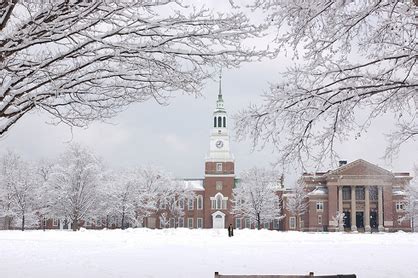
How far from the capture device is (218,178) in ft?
297

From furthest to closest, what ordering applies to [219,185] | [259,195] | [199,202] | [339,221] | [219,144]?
[199,202]
[219,185]
[219,144]
[259,195]
[339,221]

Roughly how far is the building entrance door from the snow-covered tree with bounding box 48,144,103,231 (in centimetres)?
3211

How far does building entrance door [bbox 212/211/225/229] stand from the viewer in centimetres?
8969

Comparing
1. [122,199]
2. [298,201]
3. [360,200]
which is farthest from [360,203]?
[122,199]

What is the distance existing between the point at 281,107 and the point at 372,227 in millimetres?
73828

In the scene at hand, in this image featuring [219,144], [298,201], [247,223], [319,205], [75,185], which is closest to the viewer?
[75,185]

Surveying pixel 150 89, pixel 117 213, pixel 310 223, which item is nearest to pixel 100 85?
pixel 150 89

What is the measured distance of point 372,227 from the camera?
78875mm

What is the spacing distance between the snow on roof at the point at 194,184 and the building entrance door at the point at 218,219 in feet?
18.1

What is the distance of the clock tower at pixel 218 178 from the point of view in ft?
295

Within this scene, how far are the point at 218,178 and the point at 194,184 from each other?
19.3 ft

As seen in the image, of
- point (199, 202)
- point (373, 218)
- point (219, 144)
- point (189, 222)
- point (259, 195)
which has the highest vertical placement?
point (219, 144)

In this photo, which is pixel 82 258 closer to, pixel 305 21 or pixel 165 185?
pixel 305 21

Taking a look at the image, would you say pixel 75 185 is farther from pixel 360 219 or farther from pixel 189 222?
pixel 360 219
